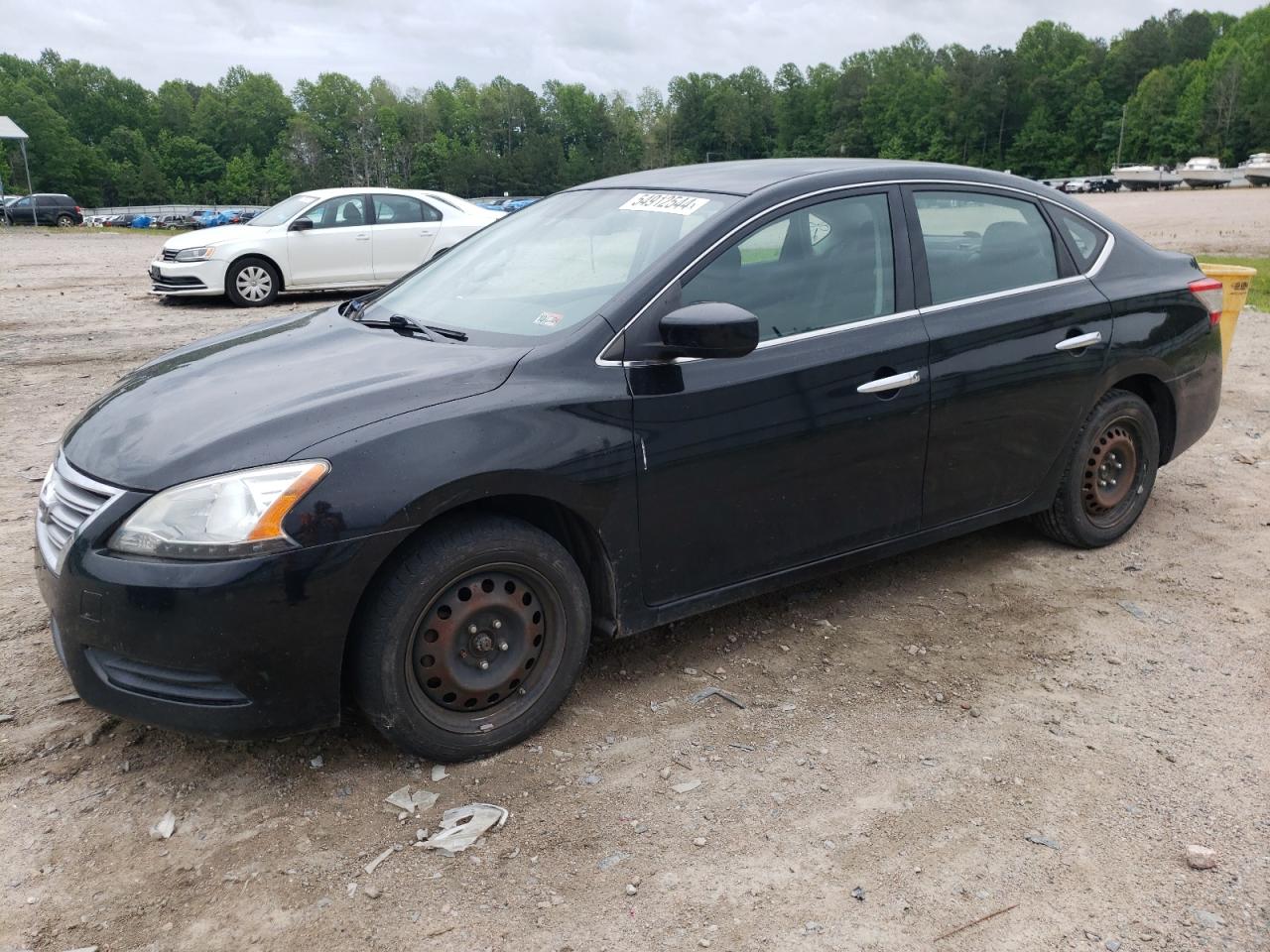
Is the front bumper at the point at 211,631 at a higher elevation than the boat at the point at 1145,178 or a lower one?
lower

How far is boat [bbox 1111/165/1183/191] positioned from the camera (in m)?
86.2

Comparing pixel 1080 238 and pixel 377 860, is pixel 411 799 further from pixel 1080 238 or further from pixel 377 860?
pixel 1080 238

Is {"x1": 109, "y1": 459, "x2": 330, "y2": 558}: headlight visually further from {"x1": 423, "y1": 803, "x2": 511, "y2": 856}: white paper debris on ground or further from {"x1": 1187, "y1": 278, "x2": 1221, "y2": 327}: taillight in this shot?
{"x1": 1187, "y1": 278, "x2": 1221, "y2": 327}: taillight

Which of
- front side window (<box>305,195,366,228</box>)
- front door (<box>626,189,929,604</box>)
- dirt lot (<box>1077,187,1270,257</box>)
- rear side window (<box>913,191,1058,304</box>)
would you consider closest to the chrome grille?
front door (<box>626,189,929,604</box>)

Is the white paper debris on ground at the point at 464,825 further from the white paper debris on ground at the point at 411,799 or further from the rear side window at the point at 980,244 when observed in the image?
the rear side window at the point at 980,244

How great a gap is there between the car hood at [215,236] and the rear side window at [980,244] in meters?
11.3

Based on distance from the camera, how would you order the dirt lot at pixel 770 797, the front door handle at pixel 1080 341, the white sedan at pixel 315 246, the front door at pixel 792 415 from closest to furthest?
1. the dirt lot at pixel 770 797
2. the front door at pixel 792 415
3. the front door handle at pixel 1080 341
4. the white sedan at pixel 315 246

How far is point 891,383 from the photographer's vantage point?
3.85m

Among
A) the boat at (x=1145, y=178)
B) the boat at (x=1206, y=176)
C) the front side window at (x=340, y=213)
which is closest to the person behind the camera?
the front side window at (x=340, y=213)

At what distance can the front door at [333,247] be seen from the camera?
13.8m

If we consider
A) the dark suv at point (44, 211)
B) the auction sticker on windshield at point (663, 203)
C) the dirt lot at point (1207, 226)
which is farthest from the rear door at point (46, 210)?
the auction sticker on windshield at point (663, 203)

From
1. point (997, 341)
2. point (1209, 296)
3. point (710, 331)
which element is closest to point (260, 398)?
point (710, 331)

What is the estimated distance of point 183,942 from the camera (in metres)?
2.50

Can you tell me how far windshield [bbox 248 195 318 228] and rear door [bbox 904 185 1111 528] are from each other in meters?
11.5
